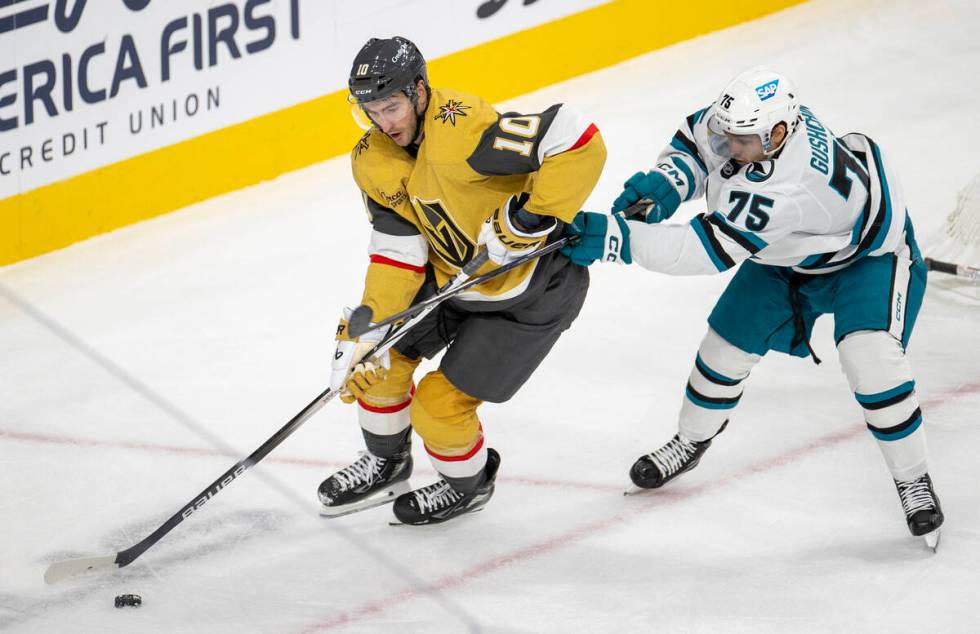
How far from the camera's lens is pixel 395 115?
3170 mm

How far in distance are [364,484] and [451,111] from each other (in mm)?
1062

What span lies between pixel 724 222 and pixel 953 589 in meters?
1.02

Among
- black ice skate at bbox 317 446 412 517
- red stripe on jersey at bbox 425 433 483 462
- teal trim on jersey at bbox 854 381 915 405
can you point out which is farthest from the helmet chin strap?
teal trim on jersey at bbox 854 381 915 405

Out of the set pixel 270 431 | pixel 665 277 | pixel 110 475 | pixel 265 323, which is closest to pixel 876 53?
pixel 665 277

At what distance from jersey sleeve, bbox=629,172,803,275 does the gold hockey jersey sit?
205 mm

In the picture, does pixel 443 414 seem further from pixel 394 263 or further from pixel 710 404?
pixel 710 404

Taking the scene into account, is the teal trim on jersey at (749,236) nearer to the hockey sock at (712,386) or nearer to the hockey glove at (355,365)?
the hockey sock at (712,386)

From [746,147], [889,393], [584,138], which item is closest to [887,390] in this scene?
[889,393]

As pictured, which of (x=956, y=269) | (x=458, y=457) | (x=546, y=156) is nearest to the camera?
(x=546, y=156)

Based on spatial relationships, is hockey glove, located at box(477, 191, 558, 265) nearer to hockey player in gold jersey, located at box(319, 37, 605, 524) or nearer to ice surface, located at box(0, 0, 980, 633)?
hockey player in gold jersey, located at box(319, 37, 605, 524)

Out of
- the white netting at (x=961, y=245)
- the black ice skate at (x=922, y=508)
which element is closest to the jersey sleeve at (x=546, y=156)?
the black ice skate at (x=922, y=508)

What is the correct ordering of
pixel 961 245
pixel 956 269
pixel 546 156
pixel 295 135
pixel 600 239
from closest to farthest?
pixel 546 156 → pixel 600 239 → pixel 956 269 → pixel 961 245 → pixel 295 135

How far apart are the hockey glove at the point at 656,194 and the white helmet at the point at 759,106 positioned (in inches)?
13.8

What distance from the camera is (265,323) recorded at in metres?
4.83
